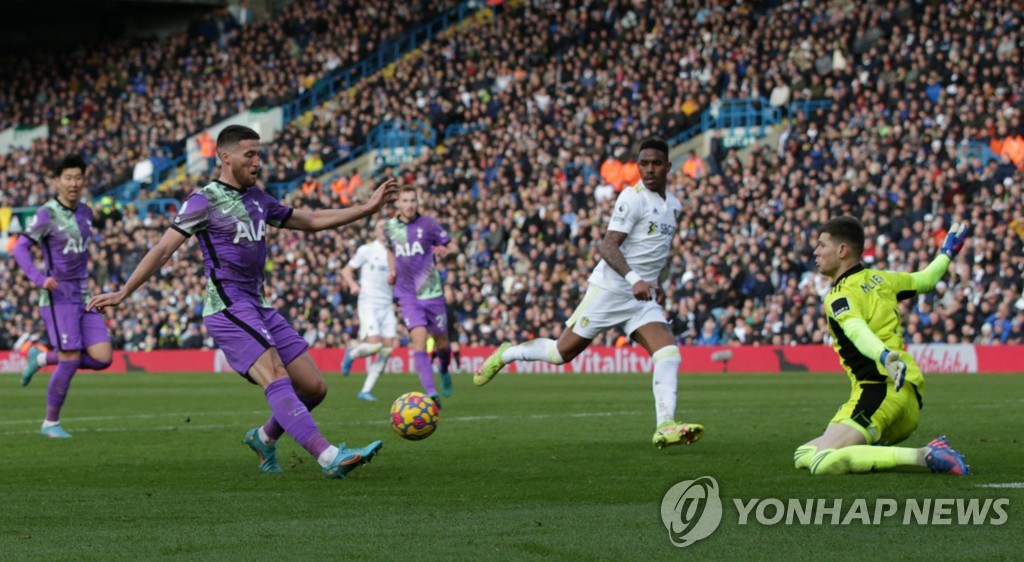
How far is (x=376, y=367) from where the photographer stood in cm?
2089

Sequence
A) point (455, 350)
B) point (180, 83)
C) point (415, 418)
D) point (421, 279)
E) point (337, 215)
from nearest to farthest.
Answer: point (337, 215), point (415, 418), point (421, 279), point (455, 350), point (180, 83)

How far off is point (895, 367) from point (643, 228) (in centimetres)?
416

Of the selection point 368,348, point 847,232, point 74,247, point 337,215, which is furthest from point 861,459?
point 368,348

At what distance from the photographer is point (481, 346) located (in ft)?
108

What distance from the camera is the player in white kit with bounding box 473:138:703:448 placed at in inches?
461

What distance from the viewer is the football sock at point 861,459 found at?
871cm

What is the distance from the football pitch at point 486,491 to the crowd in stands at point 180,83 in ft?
102

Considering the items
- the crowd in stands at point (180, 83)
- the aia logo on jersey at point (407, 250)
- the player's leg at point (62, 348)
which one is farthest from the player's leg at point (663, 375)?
the crowd in stands at point (180, 83)

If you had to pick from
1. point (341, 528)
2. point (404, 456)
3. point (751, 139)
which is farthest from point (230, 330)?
point (751, 139)

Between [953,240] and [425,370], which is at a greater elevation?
[953,240]

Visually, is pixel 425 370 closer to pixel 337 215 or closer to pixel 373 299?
pixel 373 299

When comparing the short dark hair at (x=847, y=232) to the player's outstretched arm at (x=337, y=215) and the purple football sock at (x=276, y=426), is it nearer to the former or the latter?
the player's outstretched arm at (x=337, y=215)

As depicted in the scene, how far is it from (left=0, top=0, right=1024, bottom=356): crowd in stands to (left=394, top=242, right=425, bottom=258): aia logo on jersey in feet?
37.1

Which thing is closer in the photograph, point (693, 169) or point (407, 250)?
point (407, 250)
